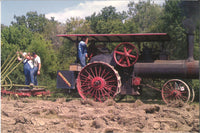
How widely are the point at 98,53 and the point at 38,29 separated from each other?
84.2ft

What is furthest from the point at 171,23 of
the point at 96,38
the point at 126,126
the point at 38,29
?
the point at 38,29

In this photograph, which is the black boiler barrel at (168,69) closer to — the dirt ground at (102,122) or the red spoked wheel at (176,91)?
the red spoked wheel at (176,91)

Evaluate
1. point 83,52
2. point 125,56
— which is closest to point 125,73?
point 125,56

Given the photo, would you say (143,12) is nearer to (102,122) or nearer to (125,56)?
(125,56)

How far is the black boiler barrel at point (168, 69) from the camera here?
8.02m

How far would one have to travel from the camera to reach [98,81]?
870 cm

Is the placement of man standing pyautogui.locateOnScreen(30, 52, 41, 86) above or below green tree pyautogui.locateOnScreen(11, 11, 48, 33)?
below

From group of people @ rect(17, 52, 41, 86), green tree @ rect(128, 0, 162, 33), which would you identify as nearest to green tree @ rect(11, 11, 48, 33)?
green tree @ rect(128, 0, 162, 33)

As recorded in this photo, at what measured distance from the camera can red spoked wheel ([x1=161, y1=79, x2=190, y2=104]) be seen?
8.30 m

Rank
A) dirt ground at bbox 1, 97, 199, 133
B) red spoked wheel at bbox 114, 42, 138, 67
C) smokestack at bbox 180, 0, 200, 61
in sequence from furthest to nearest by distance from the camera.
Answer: red spoked wheel at bbox 114, 42, 138, 67 < smokestack at bbox 180, 0, 200, 61 < dirt ground at bbox 1, 97, 199, 133

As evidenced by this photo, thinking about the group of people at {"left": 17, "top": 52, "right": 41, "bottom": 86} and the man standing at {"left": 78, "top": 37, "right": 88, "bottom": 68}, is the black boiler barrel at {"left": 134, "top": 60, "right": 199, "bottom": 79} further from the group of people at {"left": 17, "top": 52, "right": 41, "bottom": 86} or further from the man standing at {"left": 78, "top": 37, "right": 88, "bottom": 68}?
the group of people at {"left": 17, "top": 52, "right": 41, "bottom": 86}

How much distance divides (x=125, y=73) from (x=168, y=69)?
4.44ft

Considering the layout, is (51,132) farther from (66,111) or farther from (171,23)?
(171,23)

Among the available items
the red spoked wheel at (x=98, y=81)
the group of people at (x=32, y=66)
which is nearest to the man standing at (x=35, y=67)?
the group of people at (x=32, y=66)
